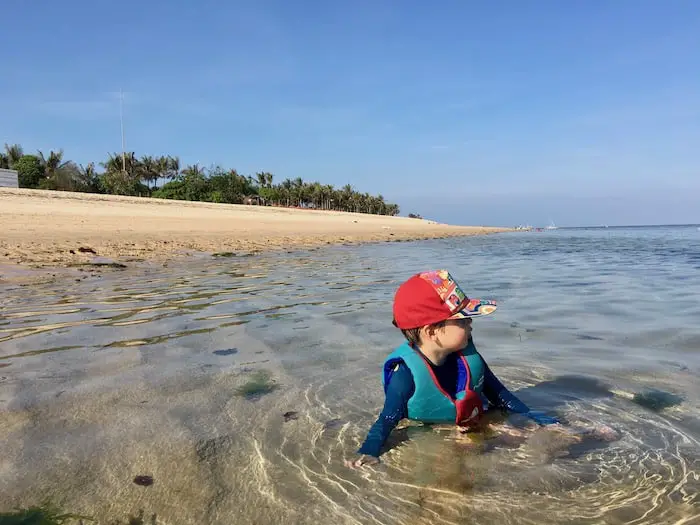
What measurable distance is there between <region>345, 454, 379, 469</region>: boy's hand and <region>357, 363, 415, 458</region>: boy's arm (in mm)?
53

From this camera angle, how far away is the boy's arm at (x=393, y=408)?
218cm

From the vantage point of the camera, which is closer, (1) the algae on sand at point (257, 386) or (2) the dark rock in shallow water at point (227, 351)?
(1) the algae on sand at point (257, 386)

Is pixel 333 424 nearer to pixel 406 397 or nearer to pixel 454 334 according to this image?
pixel 406 397

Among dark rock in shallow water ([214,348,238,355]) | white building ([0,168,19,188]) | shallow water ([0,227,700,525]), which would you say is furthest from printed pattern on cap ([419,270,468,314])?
white building ([0,168,19,188])

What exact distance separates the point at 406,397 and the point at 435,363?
229 millimetres

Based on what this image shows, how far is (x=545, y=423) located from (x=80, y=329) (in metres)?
3.75

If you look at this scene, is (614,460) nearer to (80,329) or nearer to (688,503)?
(688,503)

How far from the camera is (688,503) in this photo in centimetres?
176

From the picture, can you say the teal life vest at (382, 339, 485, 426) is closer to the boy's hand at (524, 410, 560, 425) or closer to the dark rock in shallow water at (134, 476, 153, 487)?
the boy's hand at (524, 410, 560, 425)

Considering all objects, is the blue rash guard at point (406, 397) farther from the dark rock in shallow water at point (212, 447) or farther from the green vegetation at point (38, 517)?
the green vegetation at point (38, 517)

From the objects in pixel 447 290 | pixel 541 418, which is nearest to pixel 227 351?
pixel 447 290

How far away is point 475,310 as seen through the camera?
7.51 ft

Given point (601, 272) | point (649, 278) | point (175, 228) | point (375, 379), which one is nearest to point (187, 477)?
point (375, 379)

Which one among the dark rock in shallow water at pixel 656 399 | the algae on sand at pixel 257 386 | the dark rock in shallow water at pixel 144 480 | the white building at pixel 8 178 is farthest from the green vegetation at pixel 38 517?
the white building at pixel 8 178
